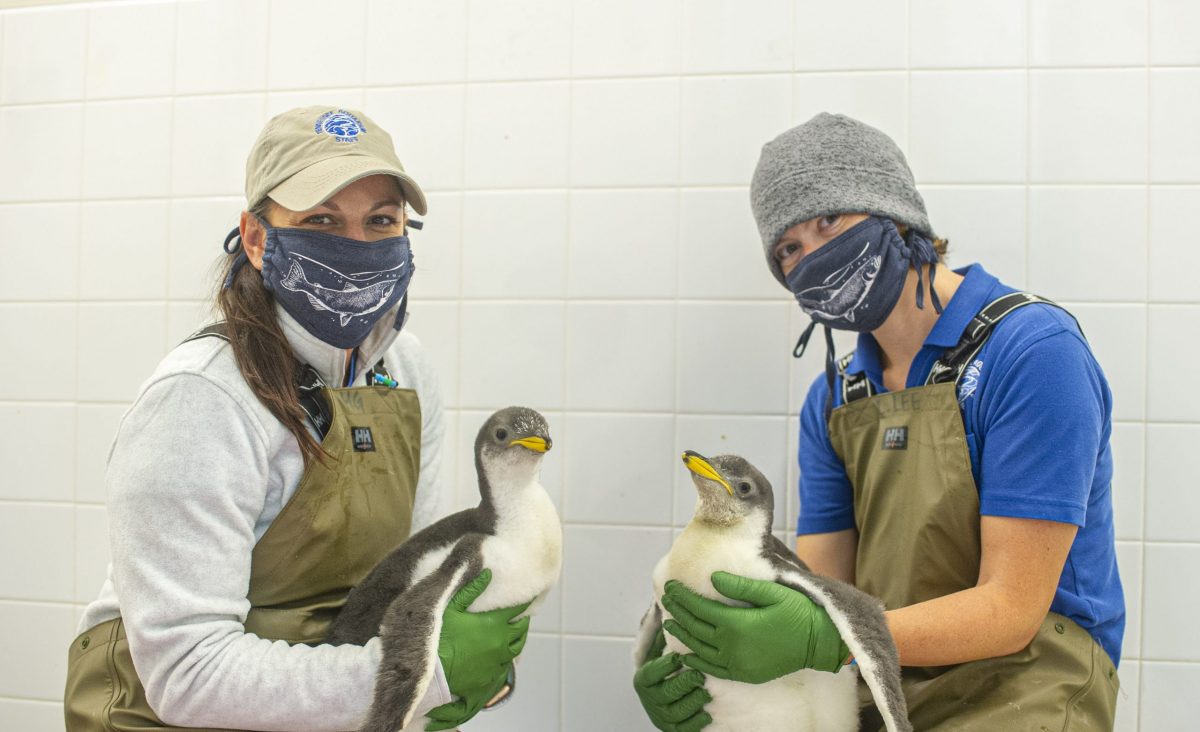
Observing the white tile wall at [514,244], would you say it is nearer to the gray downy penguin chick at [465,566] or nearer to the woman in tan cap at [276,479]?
the woman in tan cap at [276,479]

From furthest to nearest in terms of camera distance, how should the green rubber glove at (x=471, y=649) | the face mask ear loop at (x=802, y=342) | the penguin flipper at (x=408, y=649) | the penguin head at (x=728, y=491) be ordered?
the face mask ear loop at (x=802, y=342) → the penguin head at (x=728, y=491) → the green rubber glove at (x=471, y=649) → the penguin flipper at (x=408, y=649)

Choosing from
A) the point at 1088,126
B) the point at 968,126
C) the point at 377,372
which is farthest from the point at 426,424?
the point at 1088,126

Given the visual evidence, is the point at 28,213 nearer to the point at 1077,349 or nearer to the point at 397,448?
the point at 397,448

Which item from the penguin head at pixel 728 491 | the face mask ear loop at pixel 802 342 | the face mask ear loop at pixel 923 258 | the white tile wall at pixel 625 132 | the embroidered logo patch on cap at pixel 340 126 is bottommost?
the penguin head at pixel 728 491

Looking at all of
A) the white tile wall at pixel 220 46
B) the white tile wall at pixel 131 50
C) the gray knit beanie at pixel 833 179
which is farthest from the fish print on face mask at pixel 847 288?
the white tile wall at pixel 131 50

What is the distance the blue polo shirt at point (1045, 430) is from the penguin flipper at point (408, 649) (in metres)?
1.04

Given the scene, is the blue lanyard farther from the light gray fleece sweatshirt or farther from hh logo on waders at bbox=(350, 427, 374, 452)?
the light gray fleece sweatshirt

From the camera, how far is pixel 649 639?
189 cm

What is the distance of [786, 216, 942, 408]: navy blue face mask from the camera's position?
1745 mm

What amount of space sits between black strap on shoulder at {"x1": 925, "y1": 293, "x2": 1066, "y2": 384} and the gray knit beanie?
8.4 inches

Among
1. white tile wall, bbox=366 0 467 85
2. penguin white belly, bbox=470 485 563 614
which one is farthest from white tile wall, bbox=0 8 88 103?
penguin white belly, bbox=470 485 563 614

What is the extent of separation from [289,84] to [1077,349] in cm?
211

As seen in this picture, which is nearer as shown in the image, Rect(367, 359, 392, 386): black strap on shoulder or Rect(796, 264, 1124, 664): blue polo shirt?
Rect(796, 264, 1124, 664): blue polo shirt

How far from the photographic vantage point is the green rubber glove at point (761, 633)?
1.52m
